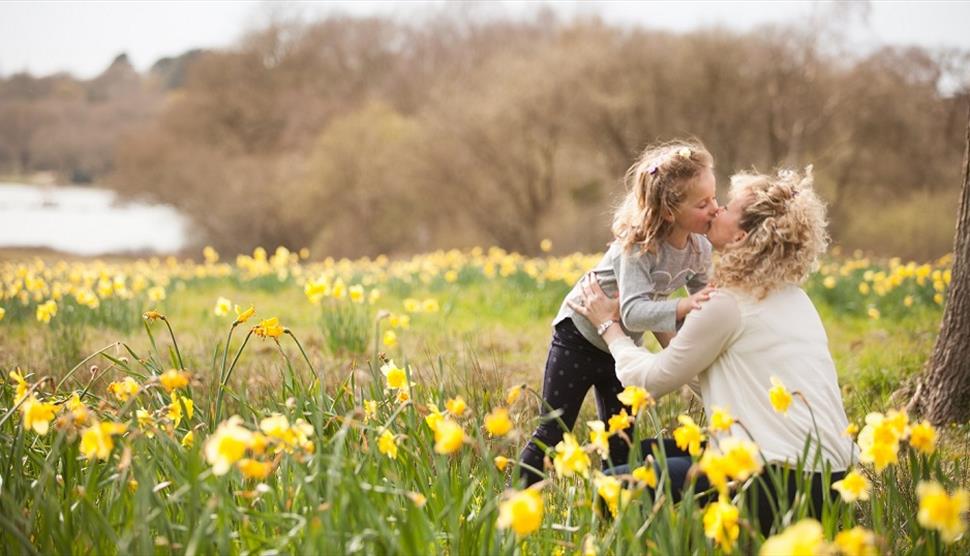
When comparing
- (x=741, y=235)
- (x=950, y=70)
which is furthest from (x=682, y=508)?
(x=950, y=70)

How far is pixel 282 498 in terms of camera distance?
1926 millimetres

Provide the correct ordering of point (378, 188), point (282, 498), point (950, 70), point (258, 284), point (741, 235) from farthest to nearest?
point (378, 188)
point (950, 70)
point (258, 284)
point (741, 235)
point (282, 498)

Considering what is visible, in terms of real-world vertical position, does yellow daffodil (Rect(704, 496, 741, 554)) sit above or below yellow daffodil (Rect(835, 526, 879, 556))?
below

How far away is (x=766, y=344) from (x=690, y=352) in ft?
0.62

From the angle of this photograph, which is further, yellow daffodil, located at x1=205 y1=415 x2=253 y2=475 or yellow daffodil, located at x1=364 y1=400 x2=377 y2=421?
yellow daffodil, located at x1=364 y1=400 x2=377 y2=421

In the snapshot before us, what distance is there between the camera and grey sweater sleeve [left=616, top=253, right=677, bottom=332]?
7.82 ft

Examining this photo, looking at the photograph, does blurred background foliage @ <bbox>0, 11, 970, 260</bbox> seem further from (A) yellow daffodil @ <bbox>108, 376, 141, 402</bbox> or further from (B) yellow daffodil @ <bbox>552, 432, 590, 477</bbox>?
(B) yellow daffodil @ <bbox>552, 432, 590, 477</bbox>

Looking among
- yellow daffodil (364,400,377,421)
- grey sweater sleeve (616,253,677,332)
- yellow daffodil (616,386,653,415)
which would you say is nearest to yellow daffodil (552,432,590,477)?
yellow daffodil (616,386,653,415)

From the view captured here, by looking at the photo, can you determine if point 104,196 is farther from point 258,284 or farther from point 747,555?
point 747,555

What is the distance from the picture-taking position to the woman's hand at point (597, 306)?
101 inches

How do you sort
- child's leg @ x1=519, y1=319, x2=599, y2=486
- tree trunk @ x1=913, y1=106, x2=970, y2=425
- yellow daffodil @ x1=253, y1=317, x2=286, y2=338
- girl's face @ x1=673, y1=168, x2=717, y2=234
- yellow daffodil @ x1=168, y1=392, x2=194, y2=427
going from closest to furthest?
yellow daffodil @ x1=168, y1=392, x2=194, y2=427
yellow daffodil @ x1=253, y1=317, x2=286, y2=338
girl's face @ x1=673, y1=168, x2=717, y2=234
child's leg @ x1=519, y1=319, x2=599, y2=486
tree trunk @ x1=913, y1=106, x2=970, y2=425

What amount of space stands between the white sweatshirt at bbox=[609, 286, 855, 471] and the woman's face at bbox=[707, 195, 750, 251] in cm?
19

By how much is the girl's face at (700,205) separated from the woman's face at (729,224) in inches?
4.3

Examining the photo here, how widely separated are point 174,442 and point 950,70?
1162 centimetres
